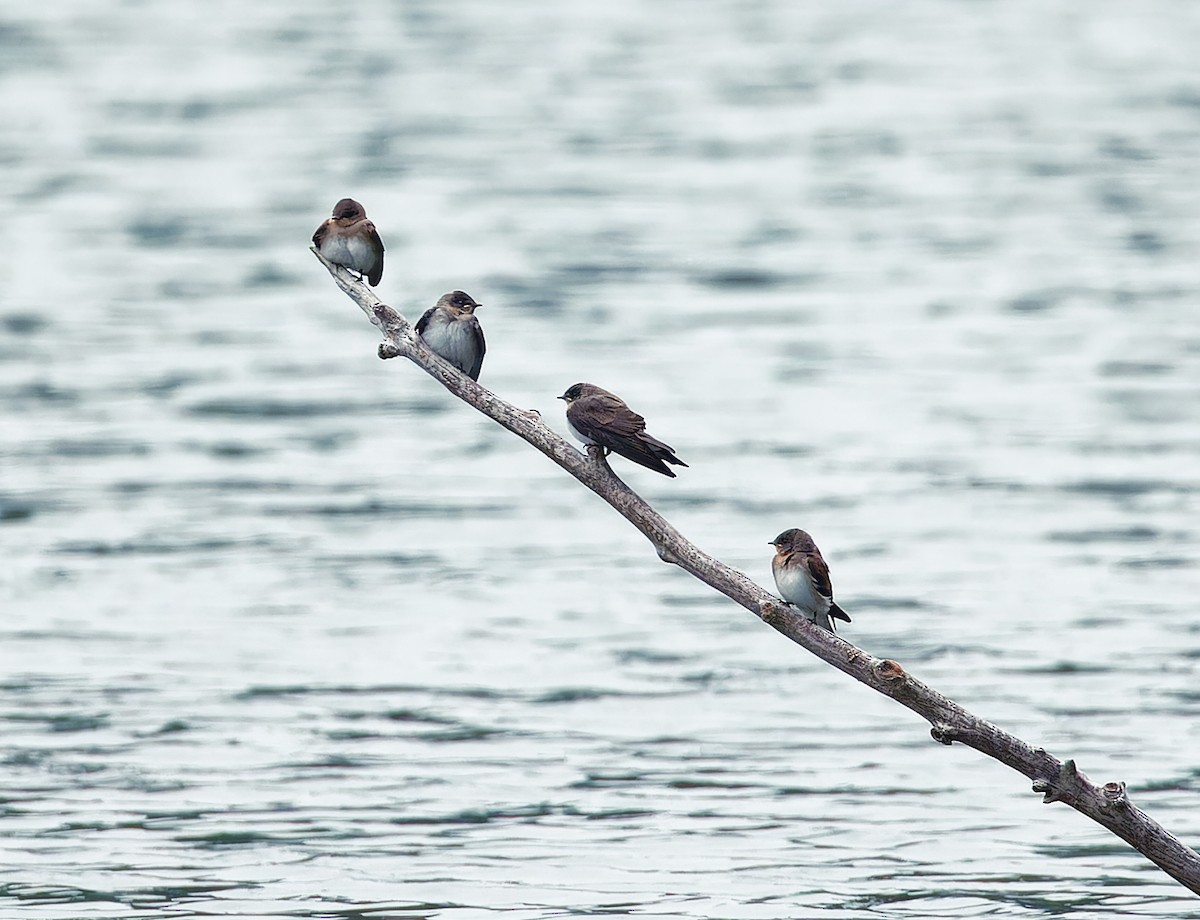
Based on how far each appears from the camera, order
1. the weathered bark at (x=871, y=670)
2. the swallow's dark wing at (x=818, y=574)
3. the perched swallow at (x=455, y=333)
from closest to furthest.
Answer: the weathered bark at (x=871, y=670)
the swallow's dark wing at (x=818, y=574)
the perched swallow at (x=455, y=333)

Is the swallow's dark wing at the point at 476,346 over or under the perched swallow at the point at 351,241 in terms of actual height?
under

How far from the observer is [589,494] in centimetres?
2398

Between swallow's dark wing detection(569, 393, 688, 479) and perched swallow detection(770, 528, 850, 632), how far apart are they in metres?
0.66

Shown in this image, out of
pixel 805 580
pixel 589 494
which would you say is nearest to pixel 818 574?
pixel 805 580

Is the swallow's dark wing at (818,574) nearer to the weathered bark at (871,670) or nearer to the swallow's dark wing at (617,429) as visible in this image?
the weathered bark at (871,670)

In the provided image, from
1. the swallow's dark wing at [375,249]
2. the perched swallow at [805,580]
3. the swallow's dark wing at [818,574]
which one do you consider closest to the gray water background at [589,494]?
the perched swallow at [805,580]

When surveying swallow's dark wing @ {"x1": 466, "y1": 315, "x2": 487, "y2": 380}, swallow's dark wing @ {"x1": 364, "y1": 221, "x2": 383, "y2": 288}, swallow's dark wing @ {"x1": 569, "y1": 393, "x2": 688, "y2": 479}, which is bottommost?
swallow's dark wing @ {"x1": 569, "y1": 393, "x2": 688, "y2": 479}

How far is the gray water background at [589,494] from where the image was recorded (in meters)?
13.9

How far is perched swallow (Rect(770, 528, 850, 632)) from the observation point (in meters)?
10.2

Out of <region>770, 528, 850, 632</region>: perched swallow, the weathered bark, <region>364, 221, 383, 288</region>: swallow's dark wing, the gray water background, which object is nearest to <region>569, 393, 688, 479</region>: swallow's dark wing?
the weathered bark

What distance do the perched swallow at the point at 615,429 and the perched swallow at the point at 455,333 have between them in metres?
0.65

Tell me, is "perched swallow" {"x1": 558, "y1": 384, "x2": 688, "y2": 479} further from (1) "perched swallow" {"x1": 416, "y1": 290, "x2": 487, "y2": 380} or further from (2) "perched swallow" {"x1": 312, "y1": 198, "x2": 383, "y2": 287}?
(2) "perched swallow" {"x1": 312, "y1": 198, "x2": 383, "y2": 287}

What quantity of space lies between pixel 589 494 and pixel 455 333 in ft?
44.2

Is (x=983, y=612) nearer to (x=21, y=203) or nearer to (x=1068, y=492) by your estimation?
(x=1068, y=492)
